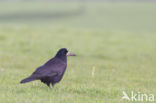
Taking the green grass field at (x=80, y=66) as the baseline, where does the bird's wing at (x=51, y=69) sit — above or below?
above

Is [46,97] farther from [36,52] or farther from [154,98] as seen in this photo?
[36,52]

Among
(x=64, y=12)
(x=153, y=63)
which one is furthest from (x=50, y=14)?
(x=153, y=63)

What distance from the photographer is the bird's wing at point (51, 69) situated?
804cm

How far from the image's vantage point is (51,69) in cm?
834

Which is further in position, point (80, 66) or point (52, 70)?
point (80, 66)

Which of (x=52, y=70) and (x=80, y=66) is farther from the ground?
(x=52, y=70)

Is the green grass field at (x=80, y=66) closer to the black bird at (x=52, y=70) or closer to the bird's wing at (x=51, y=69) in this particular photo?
the black bird at (x=52, y=70)

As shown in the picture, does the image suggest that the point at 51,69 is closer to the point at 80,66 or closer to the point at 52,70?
the point at 52,70

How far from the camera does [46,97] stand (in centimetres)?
743

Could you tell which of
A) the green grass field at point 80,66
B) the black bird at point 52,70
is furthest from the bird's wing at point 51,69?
the green grass field at point 80,66

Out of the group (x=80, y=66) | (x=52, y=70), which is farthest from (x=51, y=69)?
(x=80, y=66)

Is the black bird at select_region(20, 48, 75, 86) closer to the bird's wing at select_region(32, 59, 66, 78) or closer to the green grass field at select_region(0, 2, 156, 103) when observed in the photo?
the bird's wing at select_region(32, 59, 66, 78)

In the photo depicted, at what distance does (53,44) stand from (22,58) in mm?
5467

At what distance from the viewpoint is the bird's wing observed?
26.4ft
